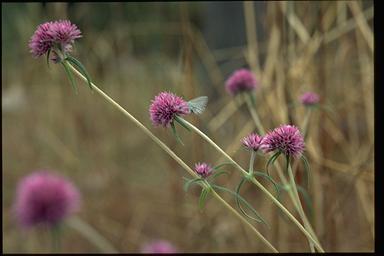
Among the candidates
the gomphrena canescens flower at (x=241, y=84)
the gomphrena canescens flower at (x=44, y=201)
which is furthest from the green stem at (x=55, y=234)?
the gomphrena canescens flower at (x=241, y=84)

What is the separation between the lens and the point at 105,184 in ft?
3.76

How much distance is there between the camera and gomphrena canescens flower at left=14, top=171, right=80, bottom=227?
0.94ft

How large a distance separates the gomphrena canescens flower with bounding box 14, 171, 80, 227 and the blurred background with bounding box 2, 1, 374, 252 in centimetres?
24

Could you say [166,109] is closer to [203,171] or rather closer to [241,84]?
[203,171]

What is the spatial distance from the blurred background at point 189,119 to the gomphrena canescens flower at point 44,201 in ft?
0.79

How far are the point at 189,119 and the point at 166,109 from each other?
404 mm

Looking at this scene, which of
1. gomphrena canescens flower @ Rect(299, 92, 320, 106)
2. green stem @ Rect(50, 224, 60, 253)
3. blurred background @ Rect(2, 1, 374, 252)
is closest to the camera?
green stem @ Rect(50, 224, 60, 253)

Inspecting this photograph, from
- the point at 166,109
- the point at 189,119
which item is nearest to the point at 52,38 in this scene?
the point at 166,109

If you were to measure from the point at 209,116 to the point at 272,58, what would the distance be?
0.80ft

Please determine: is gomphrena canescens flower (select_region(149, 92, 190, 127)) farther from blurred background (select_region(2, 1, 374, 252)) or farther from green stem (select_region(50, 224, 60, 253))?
blurred background (select_region(2, 1, 374, 252))

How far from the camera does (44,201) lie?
0.30 meters

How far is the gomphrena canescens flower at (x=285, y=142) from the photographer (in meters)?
0.29

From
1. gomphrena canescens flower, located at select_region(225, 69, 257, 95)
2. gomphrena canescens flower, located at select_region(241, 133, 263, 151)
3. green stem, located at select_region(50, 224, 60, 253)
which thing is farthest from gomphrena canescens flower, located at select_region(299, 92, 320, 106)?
green stem, located at select_region(50, 224, 60, 253)
